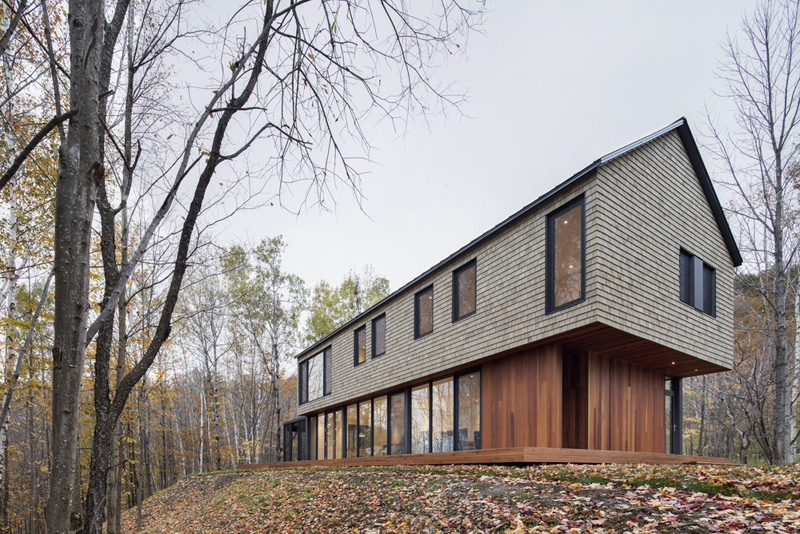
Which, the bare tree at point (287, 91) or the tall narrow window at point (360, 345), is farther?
the tall narrow window at point (360, 345)

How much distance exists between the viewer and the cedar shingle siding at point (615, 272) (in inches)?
335

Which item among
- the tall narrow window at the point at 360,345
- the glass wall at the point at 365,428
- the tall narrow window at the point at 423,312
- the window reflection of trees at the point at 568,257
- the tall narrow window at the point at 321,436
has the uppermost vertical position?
the window reflection of trees at the point at 568,257

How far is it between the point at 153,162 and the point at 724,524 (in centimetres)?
777

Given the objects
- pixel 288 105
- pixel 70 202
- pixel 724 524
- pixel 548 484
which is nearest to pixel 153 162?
pixel 288 105

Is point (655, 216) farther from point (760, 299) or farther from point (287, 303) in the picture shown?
point (287, 303)

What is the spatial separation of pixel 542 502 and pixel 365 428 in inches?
464

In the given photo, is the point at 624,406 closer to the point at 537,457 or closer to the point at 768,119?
the point at 537,457

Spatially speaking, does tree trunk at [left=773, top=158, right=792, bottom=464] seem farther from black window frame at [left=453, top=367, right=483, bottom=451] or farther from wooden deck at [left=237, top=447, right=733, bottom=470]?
A: black window frame at [left=453, top=367, right=483, bottom=451]

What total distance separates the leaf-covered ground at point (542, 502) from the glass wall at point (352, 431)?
7.17 m

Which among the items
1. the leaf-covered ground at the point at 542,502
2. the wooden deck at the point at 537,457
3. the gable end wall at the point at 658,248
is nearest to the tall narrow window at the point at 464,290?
the wooden deck at the point at 537,457

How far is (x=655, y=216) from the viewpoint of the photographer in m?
9.90

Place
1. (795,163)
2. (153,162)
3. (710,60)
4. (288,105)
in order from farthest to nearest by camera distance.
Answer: (710,60) → (795,163) → (153,162) → (288,105)

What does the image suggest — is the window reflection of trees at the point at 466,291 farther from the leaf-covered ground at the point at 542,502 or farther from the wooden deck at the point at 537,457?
the leaf-covered ground at the point at 542,502

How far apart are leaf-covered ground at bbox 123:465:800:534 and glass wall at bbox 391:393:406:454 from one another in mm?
4551
